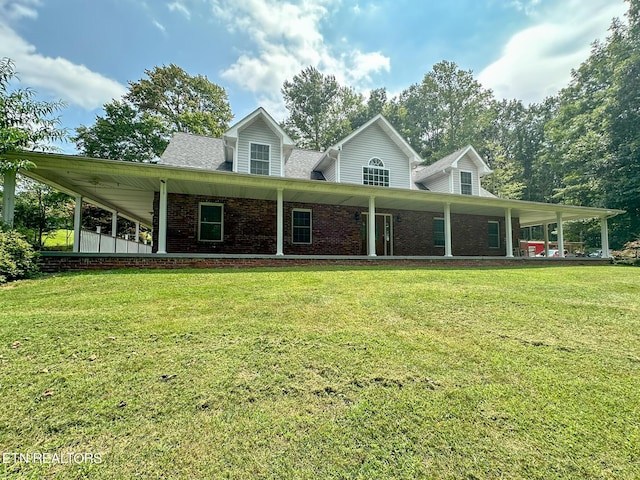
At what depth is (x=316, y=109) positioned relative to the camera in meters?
30.5

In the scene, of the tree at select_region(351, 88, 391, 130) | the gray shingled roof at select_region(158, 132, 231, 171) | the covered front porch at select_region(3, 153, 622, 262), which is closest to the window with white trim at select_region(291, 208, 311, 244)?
the covered front porch at select_region(3, 153, 622, 262)

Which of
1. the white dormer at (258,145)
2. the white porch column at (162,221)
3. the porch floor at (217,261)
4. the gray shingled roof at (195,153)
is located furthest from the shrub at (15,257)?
the white dormer at (258,145)

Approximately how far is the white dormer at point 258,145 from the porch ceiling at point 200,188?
4.18 ft

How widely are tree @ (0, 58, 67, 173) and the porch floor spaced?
2.35 m

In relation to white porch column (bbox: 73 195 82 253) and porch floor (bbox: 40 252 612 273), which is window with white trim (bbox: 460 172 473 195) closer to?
porch floor (bbox: 40 252 612 273)

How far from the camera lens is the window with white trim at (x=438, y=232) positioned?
14188 mm

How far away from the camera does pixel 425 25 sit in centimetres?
1052

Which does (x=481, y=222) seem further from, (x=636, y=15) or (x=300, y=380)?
(x=636, y=15)

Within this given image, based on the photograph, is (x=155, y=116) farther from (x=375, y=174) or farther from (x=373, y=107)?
(x=375, y=174)

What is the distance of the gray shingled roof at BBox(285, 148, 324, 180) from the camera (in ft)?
42.8

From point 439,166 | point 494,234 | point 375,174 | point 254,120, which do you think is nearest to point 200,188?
point 254,120

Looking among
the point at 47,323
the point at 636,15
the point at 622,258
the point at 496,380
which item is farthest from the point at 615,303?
the point at 636,15

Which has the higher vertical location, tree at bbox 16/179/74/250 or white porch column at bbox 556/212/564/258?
tree at bbox 16/179/74/250

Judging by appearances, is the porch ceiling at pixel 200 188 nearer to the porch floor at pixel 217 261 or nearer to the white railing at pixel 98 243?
the white railing at pixel 98 243
